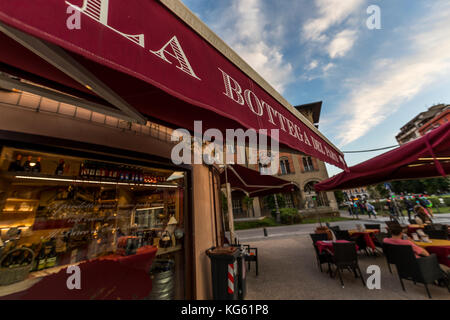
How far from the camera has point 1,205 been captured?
1799 mm

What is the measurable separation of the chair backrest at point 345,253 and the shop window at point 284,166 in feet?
61.7

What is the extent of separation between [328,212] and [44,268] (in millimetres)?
22650

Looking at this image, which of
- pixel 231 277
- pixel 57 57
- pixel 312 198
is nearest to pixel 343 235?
pixel 231 277

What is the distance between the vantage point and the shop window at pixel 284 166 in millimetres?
22469

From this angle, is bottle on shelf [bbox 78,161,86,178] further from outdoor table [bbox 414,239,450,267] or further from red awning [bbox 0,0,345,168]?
outdoor table [bbox 414,239,450,267]

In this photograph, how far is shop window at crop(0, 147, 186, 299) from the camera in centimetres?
194

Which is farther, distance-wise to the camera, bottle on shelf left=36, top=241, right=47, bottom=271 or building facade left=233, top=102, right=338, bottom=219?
building facade left=233, top=102, right=338, bottom=219

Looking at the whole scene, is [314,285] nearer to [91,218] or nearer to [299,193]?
[91,218]

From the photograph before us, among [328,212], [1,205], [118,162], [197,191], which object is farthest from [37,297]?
[328,212]

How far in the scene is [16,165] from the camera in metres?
1.94

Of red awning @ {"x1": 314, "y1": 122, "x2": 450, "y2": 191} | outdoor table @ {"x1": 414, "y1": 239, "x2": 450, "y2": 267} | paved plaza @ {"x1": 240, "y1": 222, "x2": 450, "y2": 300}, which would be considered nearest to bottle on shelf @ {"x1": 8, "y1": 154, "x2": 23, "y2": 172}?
paved plaza @ {"x1": 240, "y1": 222, "x2": 450, "y2": 300}

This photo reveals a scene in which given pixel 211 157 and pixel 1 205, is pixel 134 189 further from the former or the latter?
pixel 211 157

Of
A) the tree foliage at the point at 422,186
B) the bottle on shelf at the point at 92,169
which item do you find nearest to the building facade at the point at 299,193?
the tree foliage at the point at 422,186

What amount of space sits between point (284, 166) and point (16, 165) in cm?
2344
